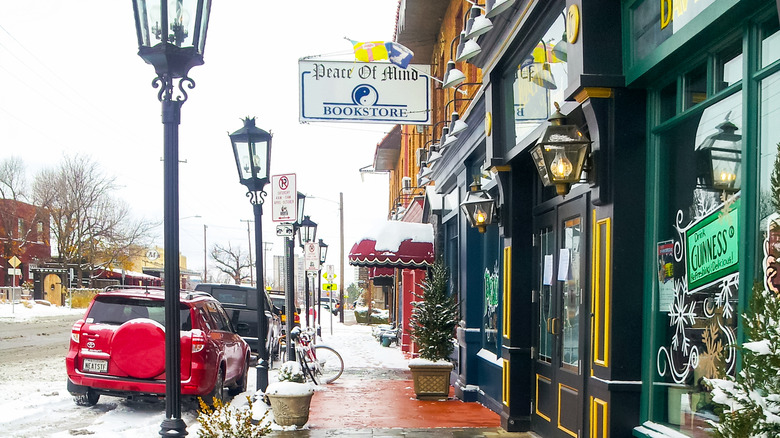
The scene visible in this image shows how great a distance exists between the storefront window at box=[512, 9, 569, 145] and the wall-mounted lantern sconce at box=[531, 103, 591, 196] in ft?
2.79

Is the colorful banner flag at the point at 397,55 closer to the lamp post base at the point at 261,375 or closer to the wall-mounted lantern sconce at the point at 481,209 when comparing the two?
the wall-mounted lantern sconce at the point at 481,209

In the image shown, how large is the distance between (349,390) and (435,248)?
384cm

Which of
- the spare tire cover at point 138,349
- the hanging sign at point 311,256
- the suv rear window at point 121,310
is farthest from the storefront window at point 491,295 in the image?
the hanging sign at point 311,256

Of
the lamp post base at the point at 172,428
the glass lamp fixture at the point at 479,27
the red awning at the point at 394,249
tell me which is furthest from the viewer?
the red awning at the point at 394,249

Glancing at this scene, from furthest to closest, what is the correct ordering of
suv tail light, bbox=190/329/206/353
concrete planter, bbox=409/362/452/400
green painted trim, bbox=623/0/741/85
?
concrete planter, bbox=409/362/452/400 → suv tail light, bbox=190/329/206/353 → green painted trim, bbox=623/0/741/85

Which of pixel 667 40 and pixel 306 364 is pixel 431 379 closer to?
pixel 306 364

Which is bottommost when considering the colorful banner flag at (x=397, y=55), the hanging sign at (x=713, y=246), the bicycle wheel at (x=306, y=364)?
the bicycle wheel at (x=306, y=364)

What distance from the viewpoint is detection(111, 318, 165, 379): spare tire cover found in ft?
32.0

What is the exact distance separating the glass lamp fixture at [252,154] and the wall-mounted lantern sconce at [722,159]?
662cm

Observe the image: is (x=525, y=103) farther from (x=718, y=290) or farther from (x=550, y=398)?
(x=718, y=290)

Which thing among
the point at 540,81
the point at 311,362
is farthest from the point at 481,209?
the point at 311,362

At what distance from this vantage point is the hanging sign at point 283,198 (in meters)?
11.2

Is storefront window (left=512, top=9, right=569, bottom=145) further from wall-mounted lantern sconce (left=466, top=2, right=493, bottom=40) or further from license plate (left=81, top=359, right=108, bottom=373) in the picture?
license plate (left=81, top=359, right=108, bottom=373)

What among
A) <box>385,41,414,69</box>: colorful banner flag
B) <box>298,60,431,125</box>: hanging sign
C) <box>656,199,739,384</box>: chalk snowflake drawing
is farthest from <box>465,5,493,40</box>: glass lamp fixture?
<box>298,60,431,125</box>: hanging sign
